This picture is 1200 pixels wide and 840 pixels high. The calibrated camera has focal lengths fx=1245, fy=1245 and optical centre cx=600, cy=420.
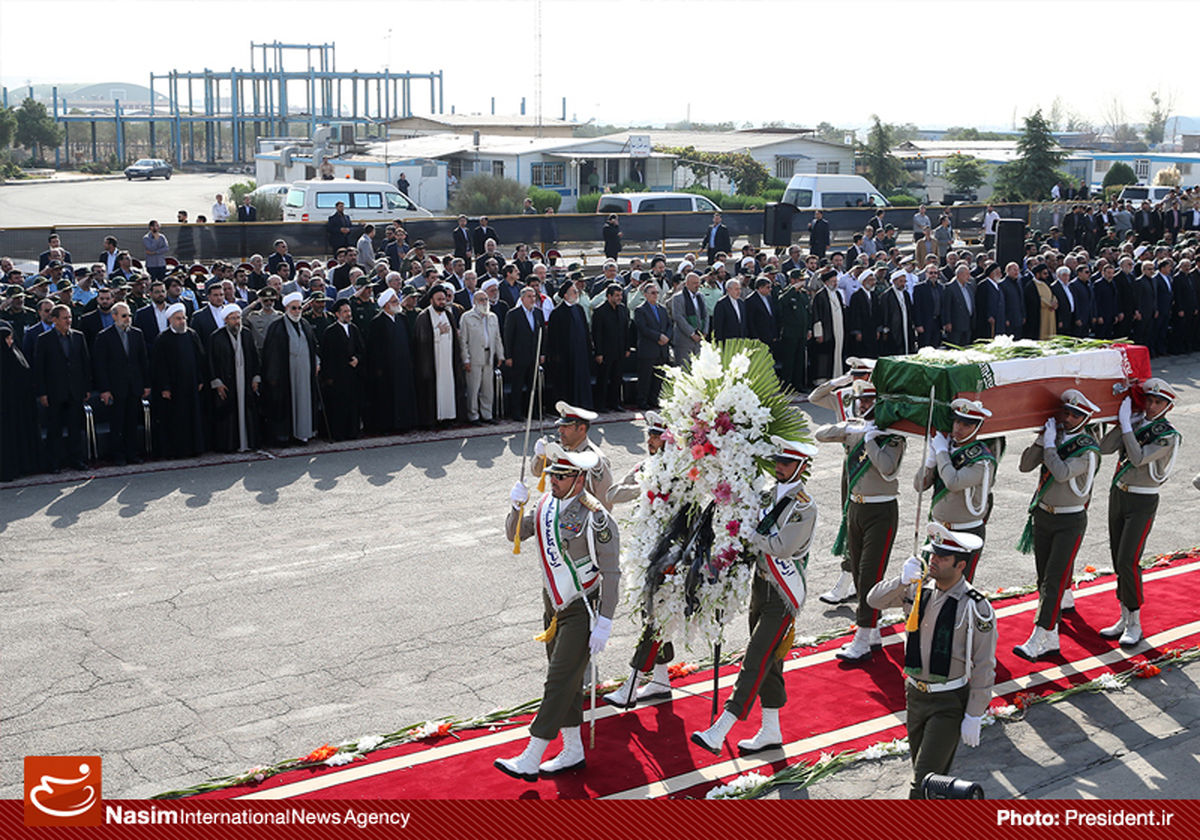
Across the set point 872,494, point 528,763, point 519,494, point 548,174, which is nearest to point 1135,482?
point 872,494

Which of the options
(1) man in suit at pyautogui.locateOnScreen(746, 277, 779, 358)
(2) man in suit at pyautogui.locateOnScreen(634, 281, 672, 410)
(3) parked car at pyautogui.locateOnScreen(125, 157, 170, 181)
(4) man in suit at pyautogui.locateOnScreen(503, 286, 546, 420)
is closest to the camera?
(4) man in suit at pyautogui.locateOnScreen(503, 286, 546, 420)

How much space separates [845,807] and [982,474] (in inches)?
115

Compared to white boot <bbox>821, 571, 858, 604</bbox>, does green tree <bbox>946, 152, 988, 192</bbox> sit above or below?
above

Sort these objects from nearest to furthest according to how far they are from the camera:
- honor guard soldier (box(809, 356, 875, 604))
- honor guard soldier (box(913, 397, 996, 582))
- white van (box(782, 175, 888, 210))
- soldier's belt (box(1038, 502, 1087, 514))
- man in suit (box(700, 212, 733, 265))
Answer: honor guard soldier (box(913, 397, 996, 582)) → soldier's belt (box(1038, 502, 1087, 514)) → honor guard soldier (box(809, 356, 875, 604)) → man in suit (box(700, 212, 733, 265)) → white van (box(782, 175, 888, 210))

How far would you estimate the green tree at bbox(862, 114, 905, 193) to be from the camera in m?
58.2

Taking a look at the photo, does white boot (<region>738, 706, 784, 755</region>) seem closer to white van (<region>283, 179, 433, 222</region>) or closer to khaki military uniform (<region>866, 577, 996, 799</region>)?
khaki military uniform (<region>866, 577, 996, 799</region>)

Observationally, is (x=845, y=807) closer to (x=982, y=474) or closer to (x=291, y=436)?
(x=982, y=474)

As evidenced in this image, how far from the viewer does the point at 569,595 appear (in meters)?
7.02

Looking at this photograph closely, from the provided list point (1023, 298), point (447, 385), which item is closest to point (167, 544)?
point (447, 385)

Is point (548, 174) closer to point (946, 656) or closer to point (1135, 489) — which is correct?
point (1135, 489)

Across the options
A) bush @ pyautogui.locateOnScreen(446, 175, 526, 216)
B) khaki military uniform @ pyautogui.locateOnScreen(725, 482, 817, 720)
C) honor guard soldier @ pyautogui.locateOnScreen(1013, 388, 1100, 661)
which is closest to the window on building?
bush @ pyautogui.locateOnScreen(446, 175, 526, 216)

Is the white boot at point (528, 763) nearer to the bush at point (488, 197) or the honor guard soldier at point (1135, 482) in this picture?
the honor guard soldier at point (1135, 482)

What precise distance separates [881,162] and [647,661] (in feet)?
176

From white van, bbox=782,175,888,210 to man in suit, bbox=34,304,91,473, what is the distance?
79.2 feet
